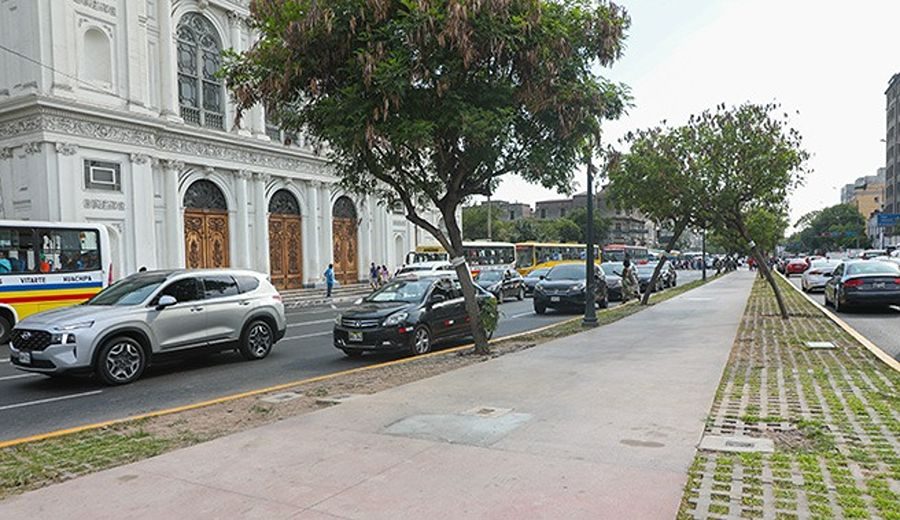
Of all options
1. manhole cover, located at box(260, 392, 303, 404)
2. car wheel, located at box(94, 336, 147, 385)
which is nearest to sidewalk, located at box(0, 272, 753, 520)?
manhole cover, located at box(260, 392, 303, 404)

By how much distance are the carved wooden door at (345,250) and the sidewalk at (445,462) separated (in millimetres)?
27997

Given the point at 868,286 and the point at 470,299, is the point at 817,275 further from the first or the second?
the point at 470,299

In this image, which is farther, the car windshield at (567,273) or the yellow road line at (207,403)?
the car windshield at (567,273)

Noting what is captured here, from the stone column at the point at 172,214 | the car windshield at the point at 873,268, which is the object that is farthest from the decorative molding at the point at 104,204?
the car windshield at the point at 873,268

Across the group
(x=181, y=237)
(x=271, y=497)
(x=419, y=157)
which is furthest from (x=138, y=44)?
(x=271, y=497)

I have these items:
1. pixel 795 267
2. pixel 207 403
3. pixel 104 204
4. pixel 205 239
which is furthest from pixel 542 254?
pixel 207 403

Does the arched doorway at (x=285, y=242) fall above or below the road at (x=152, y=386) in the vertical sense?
above

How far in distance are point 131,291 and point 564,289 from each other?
12684 mm

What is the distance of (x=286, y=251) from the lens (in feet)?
106

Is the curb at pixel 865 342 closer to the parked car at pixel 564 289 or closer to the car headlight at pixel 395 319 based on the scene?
the parked car at pixel 564 289

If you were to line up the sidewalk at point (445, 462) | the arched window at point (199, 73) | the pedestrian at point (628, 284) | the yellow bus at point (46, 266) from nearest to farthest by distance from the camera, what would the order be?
the sidewalk at point (445, 462), the yellow bus at point (46, 266), the pedestrian at point (628, 284), the arched window at point (199, 73)

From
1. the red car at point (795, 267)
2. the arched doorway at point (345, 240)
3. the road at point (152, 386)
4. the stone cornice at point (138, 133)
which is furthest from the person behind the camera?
the red car at point (795, 267)

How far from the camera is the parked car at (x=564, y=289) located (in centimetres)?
1950

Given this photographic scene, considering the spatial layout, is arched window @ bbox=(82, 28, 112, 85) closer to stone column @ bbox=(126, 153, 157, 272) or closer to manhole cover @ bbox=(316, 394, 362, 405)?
stone column @ bbox=(126, 153, 157, 272)
